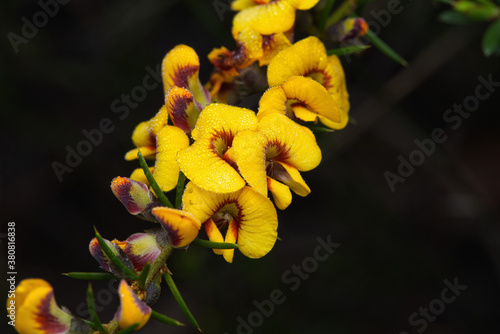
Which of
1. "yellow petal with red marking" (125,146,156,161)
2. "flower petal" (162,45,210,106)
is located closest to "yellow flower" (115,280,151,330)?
"yellow petal with red marking" (125,146,156,161)

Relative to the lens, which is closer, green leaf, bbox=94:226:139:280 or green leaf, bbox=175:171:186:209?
green leaf, bbox=94:226:139:280

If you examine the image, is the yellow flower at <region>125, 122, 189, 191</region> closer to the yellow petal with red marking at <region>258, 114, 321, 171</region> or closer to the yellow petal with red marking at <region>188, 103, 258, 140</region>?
the yellow petal with red marking at <region>188, 103, 258, 140</region>

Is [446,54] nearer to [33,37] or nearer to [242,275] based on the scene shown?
[242,275]

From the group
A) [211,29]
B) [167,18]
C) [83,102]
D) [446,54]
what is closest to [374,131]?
[446,54]
